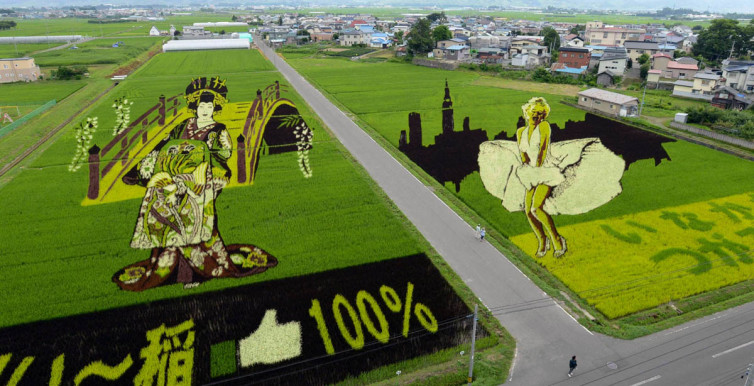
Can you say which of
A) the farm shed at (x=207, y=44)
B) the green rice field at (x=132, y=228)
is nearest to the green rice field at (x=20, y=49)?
the farm shed at (x=207, y=44)

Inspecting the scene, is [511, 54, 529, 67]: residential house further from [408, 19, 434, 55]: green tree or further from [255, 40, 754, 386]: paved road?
[255, 40, 754, 386]: paved road

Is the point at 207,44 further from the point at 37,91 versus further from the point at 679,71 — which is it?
the point at 679,71

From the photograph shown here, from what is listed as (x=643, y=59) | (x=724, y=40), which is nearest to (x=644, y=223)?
(x=643, y=59)

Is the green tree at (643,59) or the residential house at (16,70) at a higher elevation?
the green tree at (643,59)

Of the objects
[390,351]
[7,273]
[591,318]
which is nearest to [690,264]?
[591,318]

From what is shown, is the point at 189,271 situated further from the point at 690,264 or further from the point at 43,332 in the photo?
the point at 690,264

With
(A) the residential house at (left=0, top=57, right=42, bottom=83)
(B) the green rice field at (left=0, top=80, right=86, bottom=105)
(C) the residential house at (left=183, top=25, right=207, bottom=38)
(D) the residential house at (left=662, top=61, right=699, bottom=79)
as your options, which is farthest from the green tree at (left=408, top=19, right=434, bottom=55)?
(C) the residential house at (left=183, top=25, right=207, bottom=38)

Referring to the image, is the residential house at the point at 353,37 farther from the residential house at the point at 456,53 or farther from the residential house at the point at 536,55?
the residential house at the point at 536,55
